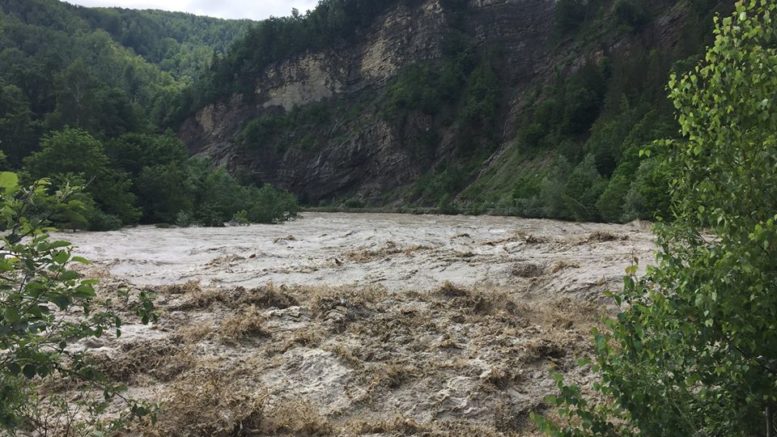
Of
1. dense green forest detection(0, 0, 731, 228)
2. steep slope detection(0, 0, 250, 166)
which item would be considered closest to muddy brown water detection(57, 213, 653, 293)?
dense green forest detection(0, 0, 731, 228)

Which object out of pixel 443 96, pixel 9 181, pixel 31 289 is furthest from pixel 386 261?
pixel 443 96

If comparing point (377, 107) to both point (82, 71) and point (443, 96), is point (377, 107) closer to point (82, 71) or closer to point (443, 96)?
point (443, 96)

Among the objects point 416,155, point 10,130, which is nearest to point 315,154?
point 416,155

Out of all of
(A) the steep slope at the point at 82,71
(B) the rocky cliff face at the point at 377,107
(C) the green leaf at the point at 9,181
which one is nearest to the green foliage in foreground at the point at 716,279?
(C) the green leaf at the point at 9,181

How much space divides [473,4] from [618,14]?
30474 mm

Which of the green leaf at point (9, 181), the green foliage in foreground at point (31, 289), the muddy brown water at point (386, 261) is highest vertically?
the green leaf at point (9, 181)

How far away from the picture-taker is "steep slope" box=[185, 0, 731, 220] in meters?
67.6

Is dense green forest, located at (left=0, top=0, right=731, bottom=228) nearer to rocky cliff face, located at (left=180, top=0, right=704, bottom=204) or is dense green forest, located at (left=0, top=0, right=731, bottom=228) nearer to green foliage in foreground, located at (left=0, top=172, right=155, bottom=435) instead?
rocky cliff face, located at (left=180, top=0, right=704, bottom=204)

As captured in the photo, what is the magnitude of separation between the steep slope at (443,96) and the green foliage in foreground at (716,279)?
4487cm

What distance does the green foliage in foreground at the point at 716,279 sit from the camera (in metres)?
4.31

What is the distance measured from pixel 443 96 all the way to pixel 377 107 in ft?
35.0

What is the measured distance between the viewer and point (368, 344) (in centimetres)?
1168

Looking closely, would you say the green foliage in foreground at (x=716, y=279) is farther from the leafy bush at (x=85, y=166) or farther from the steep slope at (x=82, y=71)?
the steep slope at (x=82, y=71)

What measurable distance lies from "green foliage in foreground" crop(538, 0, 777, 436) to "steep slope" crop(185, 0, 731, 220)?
4487 centimetres
